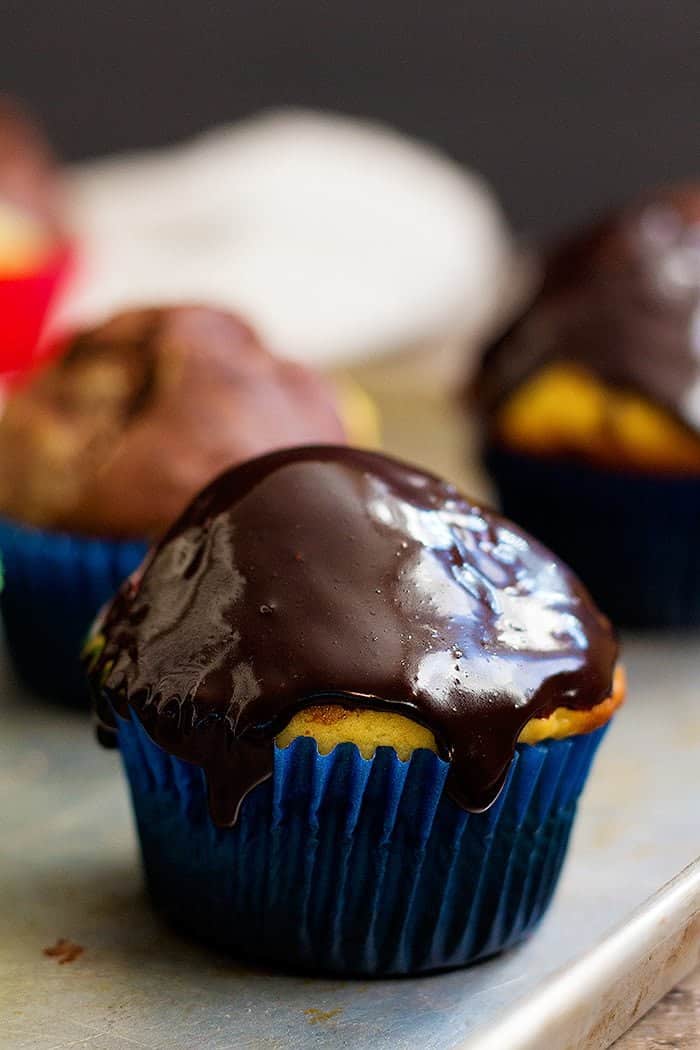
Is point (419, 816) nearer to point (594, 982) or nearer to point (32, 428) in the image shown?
point (594, 982)

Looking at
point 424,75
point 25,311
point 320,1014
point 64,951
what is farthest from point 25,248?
point 424,75

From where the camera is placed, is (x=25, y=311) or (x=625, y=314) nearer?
(x=625, y=314)

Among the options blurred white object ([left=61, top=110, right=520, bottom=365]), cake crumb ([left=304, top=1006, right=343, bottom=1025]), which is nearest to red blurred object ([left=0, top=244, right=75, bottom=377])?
blurred white object ([left=61, top=110, right=520, bottom=365])

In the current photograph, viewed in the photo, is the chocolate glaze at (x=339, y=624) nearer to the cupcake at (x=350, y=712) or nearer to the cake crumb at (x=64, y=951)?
the cupcake at (x=350, y=712)

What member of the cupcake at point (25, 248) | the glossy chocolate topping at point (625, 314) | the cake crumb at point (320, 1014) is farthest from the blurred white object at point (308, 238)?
the cake crumb at point (320, 1014)

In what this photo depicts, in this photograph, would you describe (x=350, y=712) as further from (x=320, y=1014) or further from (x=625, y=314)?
(x=625, y=314)

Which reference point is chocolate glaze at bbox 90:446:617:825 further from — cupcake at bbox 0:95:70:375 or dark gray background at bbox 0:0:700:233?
dark gray background at bbox 0:0:700:233

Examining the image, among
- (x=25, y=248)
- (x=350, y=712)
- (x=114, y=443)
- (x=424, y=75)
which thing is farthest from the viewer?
(x=424, y=75)
